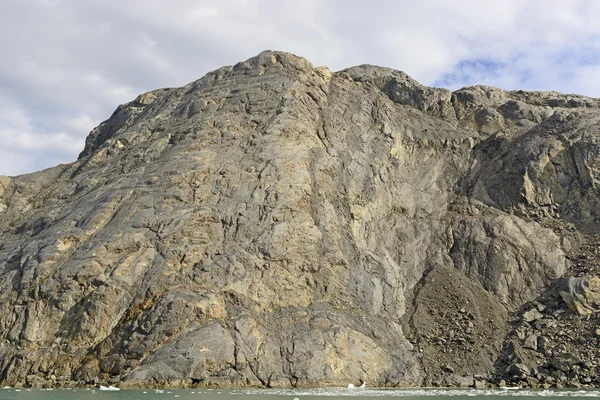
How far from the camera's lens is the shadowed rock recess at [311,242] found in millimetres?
34781

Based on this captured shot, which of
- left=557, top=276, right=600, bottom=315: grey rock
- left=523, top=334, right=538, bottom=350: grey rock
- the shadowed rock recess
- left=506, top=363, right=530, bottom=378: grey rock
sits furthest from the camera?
left=557, top=276, right=600, bottom=315: grey rock

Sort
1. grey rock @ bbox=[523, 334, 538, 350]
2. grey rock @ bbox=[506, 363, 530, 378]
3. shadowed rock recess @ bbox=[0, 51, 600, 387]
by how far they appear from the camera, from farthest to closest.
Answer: grey rock @ bbox=[523, 334, 538, 350] → grey rock @ bbox=[506, 363, 530, 378] → shadowed rock recess @ bbox=[0, 51, 600, 387]

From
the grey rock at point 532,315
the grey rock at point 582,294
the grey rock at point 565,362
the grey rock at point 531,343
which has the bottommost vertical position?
the grey rock at point 565,362

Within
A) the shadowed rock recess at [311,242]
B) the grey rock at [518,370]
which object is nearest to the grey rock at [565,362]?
the shadowed rock recess at [311,242]

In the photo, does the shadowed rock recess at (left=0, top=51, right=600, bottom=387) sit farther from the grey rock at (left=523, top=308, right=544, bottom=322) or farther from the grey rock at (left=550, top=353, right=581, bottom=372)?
the grey rock at (left=550, top=353, right=581, bottom=372)

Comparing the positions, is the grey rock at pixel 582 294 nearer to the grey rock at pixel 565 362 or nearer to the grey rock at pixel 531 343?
the grey rock at pixel 531 343

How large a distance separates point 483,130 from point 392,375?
29693 mm

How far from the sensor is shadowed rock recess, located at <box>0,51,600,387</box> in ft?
114

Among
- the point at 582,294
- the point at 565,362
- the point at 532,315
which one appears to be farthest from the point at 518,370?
the point at 582,294

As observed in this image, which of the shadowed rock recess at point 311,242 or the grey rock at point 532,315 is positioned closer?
the shadowed rock recess at point 311,242

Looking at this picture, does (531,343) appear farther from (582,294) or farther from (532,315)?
(582,294)

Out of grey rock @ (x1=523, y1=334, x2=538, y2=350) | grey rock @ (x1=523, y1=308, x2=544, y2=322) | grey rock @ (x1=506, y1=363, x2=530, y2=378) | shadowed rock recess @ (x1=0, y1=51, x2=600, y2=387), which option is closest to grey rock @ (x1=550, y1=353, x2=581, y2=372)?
shadowed rock recess @ (x1=0, y1=51, x2=600, y2=387)

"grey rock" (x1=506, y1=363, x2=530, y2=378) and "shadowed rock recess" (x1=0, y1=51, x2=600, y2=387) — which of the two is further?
"grey rock" (x1=506, y1=363, x2=530, y2=378)

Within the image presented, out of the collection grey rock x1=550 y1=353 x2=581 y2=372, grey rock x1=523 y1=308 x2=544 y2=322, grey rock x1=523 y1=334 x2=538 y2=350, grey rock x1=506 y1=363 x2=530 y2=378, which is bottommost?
grey rock x1=506 y1=363 x2=530 y2=378
